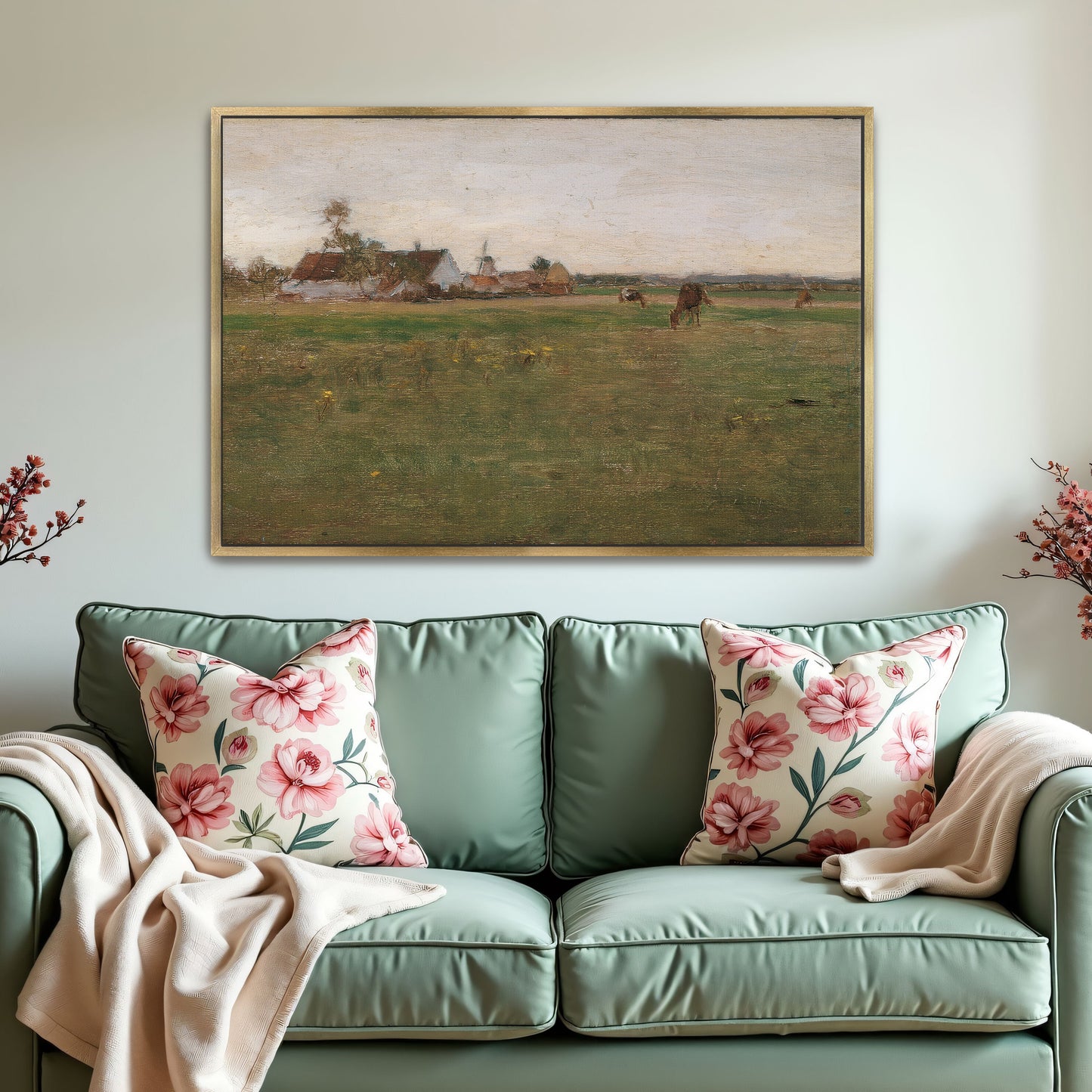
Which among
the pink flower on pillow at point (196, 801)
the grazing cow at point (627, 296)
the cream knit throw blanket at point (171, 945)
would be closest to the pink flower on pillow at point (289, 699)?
the pink flower on pillow at point (196, 801)

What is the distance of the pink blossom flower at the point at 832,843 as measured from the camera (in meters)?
1.85

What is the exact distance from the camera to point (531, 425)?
2453 mm

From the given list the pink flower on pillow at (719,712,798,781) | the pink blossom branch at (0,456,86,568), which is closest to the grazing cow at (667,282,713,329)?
the pink flower on pillow at (719,712,798,781)

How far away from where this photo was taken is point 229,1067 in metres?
1.39

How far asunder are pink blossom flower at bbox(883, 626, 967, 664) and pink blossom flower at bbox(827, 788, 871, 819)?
11.5 inches

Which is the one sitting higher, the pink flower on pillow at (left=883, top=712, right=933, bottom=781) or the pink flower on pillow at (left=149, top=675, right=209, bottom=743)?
the pink flower on pillow at (left=149, top=675, right=209, bottom=743)

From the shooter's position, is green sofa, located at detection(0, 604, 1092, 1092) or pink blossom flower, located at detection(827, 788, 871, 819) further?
pink blossom flower, located at detection(827, 788, 871, 819)

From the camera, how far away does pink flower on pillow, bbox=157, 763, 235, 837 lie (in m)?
1.80

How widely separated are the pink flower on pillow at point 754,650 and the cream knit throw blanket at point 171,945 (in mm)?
724

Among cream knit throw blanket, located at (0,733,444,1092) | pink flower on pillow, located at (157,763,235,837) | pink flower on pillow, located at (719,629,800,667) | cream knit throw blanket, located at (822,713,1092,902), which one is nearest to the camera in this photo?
cream knit throw blanket, located at (0,733,444,1092)

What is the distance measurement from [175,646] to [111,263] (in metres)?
1.05

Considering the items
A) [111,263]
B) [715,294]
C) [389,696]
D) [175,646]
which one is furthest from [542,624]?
[111,263]

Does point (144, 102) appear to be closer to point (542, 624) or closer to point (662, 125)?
point (662, 125)

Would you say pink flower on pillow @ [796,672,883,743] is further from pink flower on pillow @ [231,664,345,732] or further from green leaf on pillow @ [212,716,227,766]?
green leaf on pillow @ [212,716,227,766]
